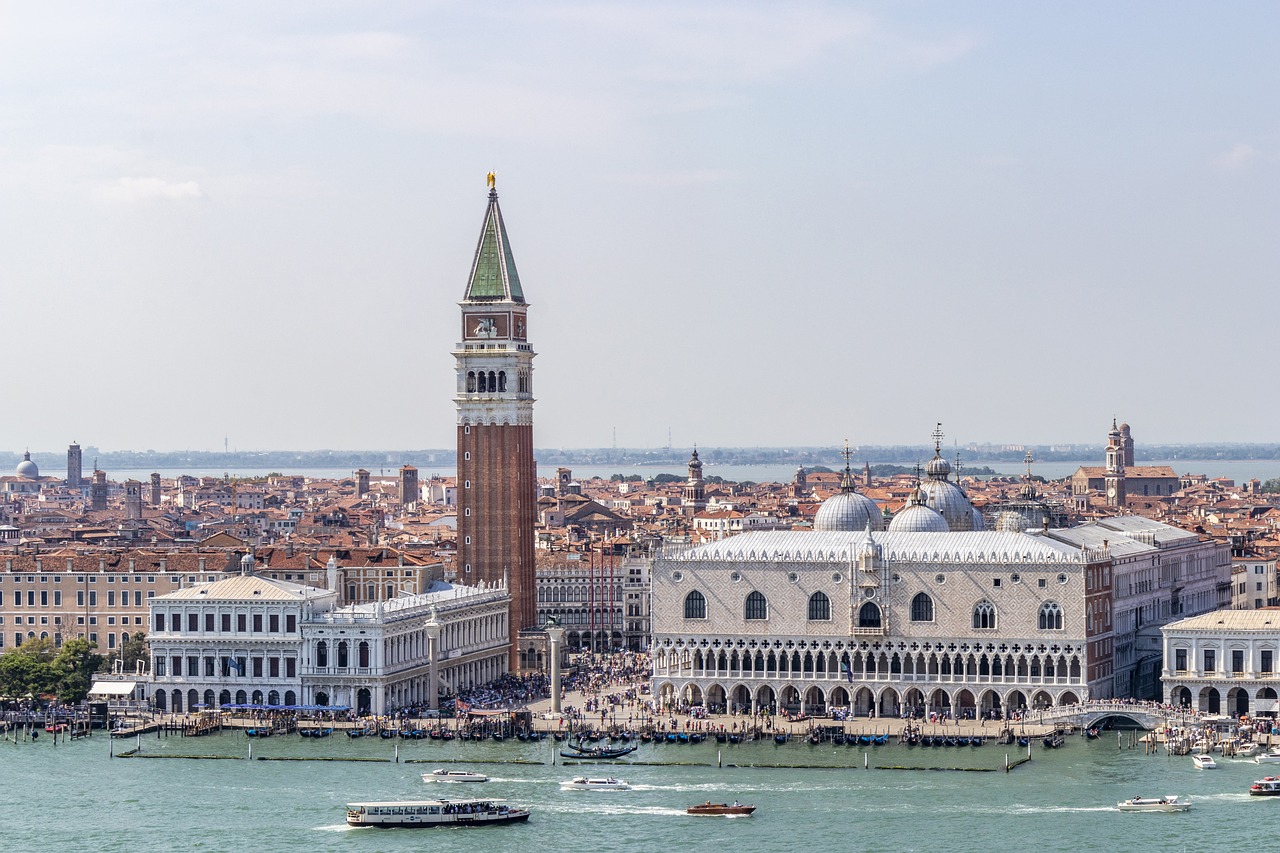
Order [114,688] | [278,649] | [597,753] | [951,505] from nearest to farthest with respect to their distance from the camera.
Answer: [597,753] < [278,649] < [114,688] < [951,505]

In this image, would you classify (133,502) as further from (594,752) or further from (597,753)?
(597,753)

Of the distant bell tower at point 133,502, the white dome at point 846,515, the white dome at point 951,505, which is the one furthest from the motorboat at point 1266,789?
the distant bell tower at point 133,502

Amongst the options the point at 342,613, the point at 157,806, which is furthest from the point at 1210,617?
the point at 157,806

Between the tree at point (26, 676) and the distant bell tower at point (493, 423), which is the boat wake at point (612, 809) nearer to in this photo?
the tree at point (26, 676)

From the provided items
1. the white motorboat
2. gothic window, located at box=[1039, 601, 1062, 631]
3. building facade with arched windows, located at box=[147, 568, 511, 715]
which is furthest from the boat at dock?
gothic window, located at box=[1039, 601, 1062, 631]

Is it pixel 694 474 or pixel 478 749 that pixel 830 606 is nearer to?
pixel 478 749

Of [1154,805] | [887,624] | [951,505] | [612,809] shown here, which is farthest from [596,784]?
[951,505]

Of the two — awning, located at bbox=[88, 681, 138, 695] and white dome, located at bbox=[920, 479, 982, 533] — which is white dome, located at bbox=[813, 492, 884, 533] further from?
A: awning, located at bbox=[88, 681, 138, 695]
